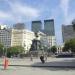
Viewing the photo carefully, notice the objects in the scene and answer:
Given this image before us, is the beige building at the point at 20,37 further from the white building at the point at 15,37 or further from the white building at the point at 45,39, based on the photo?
the white building at the point at 45,39

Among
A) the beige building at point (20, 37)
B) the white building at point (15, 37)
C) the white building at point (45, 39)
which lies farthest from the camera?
the white building at point (15, 37)

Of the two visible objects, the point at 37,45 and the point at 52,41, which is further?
the point at 52,41

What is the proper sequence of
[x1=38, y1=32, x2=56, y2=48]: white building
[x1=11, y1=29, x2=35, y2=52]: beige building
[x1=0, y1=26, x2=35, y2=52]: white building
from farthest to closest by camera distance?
[x1=0, y1=26, x2=35, y2=52]: white building → [x1=11, y1=29, x2=35, y2=52]: beige building → [x1=38, y1=32, x2=56, y2=48]: white building

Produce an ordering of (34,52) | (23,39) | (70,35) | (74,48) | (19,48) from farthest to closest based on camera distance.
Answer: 1. (70,35)
2. (23,39)
3. (19,48)
4. (74,48)
5. (34,52)

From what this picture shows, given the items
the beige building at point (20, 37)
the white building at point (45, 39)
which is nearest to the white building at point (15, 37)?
the beige building at point (20, 37)

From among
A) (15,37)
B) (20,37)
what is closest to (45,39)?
(20,37)

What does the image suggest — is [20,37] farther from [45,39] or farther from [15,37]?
[45,39]

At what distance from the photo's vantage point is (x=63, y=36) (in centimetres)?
18950

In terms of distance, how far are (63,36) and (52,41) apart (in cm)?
937

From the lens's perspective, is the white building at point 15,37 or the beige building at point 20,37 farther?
the white building at point 15,37

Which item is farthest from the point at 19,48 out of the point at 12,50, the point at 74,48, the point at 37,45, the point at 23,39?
the point at 37,45

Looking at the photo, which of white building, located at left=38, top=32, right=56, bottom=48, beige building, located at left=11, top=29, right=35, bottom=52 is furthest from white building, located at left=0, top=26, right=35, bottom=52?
white building, located at left=38, top=32, right=56, bottom=48

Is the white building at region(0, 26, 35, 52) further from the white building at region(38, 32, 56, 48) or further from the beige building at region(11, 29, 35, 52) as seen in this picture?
the white building at region(38, 32, 56, 48)

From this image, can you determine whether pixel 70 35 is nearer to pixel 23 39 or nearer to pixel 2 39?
pixel 23 39
